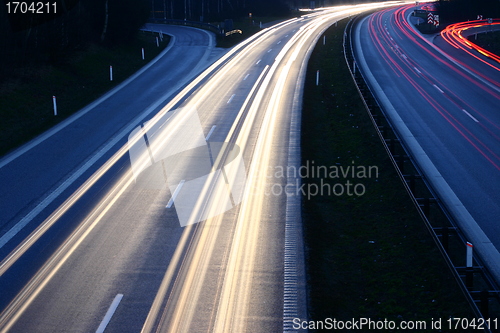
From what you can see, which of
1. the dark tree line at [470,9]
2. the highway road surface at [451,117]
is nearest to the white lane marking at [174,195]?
the highway road surface at [451,117]

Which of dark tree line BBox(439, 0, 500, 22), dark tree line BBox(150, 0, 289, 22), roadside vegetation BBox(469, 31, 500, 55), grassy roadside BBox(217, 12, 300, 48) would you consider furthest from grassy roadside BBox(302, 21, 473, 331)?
dark tree line BBox(150, 0, 289, 22)

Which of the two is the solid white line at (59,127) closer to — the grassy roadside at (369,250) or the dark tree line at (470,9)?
the grassy roadside at (369,250)

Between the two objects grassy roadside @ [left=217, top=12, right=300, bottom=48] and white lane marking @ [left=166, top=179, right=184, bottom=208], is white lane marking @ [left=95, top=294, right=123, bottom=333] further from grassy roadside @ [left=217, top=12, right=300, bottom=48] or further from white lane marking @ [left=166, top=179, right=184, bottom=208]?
grassy roadside @ [left=217, top=12, right=300, bottom=48]

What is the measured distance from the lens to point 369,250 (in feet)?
39.7

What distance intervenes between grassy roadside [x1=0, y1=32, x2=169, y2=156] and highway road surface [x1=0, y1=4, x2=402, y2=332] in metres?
2.25

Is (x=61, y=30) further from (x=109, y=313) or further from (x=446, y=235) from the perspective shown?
(x=446, y=235)

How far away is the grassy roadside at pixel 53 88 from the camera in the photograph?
2241cm

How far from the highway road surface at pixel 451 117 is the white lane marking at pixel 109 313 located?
7.41 m

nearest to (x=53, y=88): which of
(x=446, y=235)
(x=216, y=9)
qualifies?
(x=446, y=235)

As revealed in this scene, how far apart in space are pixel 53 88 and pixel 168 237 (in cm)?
1913

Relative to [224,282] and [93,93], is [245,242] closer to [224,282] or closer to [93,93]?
[224,282]

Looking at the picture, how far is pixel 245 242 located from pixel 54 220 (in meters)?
4.91

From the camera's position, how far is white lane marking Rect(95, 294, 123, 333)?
8.98 m

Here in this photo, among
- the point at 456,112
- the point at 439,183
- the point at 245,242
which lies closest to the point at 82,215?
the point at 245,242
